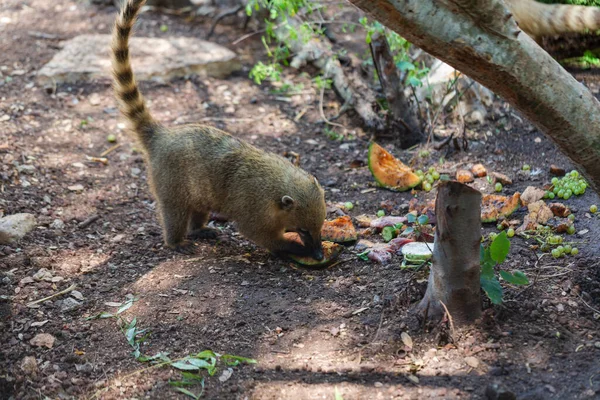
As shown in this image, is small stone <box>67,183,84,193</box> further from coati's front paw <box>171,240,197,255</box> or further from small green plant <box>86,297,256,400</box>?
small green plant <box>86,297,256,400</box>

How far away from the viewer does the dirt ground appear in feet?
11.0

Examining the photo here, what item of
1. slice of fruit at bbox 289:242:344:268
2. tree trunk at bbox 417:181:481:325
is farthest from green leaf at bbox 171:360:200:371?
slice of fruit at bbox 289:242:344:268

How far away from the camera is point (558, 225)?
452 cm

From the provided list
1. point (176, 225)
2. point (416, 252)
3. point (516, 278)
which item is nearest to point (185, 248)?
point (176, 225)

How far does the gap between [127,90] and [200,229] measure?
1222 millimetres

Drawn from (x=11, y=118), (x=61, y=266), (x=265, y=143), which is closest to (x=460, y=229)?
(x=61, y=266)

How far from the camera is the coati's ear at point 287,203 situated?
4780mm

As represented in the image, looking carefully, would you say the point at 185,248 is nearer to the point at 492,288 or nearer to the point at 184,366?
the point at 184,366

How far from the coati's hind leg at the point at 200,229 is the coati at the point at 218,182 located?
0.54ft

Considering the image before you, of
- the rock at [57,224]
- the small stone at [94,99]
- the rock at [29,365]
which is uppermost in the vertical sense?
the small stone at [94,99]

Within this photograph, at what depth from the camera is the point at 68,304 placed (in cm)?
416

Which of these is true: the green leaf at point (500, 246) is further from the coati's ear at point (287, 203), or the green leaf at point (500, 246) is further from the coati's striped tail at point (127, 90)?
the coati's striped tail at point (127, 90)

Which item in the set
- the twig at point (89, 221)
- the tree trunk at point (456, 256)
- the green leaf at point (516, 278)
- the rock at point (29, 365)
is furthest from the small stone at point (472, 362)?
the twig at point (89, 221)

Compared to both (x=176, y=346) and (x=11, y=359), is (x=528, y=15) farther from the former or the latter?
(x=11, y=359)
